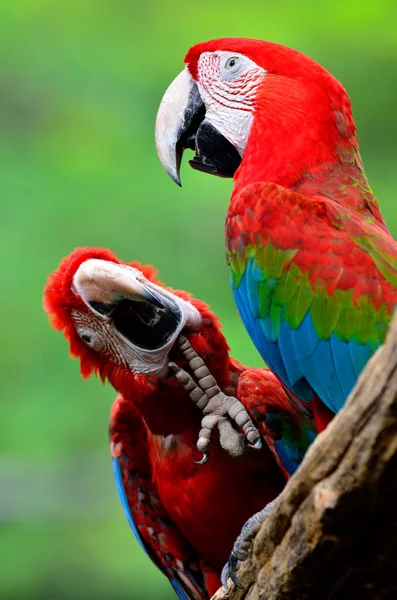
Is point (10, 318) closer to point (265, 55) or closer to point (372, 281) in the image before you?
point (265, 55)

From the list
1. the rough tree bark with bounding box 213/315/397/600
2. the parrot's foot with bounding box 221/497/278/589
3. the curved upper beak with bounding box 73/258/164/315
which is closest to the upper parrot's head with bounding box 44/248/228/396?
the curved upper beak with bounding box 73/258/164/315

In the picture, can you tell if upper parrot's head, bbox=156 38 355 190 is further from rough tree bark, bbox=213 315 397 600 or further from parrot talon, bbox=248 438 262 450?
rough tree bark, bbox=213 315 397 600

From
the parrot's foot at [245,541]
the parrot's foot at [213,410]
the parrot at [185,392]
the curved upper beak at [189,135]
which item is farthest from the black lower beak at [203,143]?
the parrot's foot at [245,541]

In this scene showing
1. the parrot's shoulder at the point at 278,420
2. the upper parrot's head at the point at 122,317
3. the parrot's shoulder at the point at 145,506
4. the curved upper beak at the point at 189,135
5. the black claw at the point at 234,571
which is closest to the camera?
the black claw at the point at 234,571

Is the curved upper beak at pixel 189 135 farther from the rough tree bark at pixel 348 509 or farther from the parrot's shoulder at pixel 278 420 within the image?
the rough tree bark at pixel 348 509

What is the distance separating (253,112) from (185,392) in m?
0.70

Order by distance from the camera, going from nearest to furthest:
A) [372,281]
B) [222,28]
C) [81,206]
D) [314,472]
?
[314,472], [372,281], [81,206], [222,28]

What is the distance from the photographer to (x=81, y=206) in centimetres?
482

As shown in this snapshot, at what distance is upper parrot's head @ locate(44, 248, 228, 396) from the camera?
2117 mm

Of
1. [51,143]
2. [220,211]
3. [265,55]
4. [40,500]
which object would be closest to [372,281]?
[265,55]

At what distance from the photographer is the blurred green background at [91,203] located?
448 centimetres

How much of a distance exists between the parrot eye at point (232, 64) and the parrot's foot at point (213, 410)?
669 millimetres

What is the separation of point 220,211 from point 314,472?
330 cm

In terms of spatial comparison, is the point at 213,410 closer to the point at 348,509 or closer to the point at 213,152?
the point at 213,152
